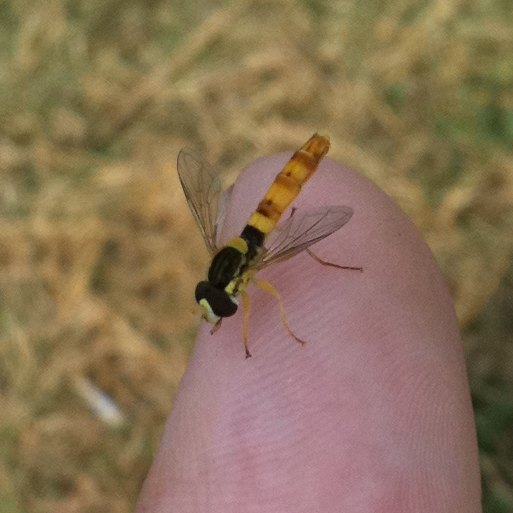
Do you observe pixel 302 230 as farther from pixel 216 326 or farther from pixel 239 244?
pixel 216 326

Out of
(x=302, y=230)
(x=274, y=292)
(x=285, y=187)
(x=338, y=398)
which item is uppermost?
(x=285, y=187)

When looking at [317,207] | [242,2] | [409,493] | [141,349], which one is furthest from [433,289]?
[242,2]

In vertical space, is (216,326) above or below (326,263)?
below

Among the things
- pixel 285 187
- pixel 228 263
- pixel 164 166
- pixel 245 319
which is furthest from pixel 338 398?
pixel 164 166

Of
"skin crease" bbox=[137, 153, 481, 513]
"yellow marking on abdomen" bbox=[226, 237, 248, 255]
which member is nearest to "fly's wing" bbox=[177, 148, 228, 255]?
"yellow marking on abdomen" bbox=[226, 237, 248, 255]

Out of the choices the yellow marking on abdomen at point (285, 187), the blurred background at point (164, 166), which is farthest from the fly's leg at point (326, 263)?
A: the blurred background at point (164, 166)

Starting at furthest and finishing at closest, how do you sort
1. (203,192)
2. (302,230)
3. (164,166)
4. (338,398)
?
(164,166)
(203,192)
(302,230)
(338,398)

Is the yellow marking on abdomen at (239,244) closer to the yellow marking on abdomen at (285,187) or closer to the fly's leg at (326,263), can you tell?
the yellow marking on abdomen at (285,187)
